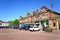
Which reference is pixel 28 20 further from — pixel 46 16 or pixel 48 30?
pixel 48 30

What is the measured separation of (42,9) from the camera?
2424 inches

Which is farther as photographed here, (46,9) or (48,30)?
(46,9)

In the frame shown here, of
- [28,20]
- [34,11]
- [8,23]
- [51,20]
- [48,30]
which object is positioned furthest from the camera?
[8,23]

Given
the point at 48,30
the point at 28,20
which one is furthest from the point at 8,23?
the point at 48,30

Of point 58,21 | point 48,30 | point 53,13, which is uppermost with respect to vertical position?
point 53,13

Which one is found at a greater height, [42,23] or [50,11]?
[50,11]

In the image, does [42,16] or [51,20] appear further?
[42,16]

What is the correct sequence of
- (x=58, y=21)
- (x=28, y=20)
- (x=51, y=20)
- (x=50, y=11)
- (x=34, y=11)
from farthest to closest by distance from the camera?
(x=28, y=20) → (x=34, y=11) → (x=50, y=11) → (x=51, y=20) → (x=58, y=21)

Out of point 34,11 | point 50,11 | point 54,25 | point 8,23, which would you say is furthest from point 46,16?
point 8,23

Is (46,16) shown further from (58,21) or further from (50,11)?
(58,21)

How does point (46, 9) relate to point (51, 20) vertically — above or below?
above

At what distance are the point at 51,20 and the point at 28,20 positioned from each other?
29.9 m

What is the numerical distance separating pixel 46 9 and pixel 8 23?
117 metres

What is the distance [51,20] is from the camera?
178 feet
